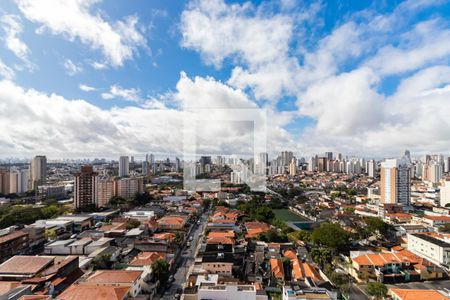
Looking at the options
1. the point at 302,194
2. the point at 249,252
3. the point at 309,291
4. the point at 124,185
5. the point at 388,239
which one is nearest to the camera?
the point at 309,291

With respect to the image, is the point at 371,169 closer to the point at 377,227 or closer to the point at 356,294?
the point at 377,227

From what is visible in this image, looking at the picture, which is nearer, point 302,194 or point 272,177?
point 302,194

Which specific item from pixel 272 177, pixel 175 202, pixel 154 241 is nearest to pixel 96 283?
pixel 154 241

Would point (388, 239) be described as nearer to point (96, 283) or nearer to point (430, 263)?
point (430, 263)

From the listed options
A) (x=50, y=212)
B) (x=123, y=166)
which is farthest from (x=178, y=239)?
(x=123, y=166)

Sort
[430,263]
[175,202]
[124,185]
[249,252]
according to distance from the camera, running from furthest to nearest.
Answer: [124,185], [175,202], [249,252], [430,263]

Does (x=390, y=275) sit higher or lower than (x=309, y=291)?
lower

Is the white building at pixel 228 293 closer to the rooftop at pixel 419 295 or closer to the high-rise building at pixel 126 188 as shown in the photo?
the rooftop at pixel 419 295
